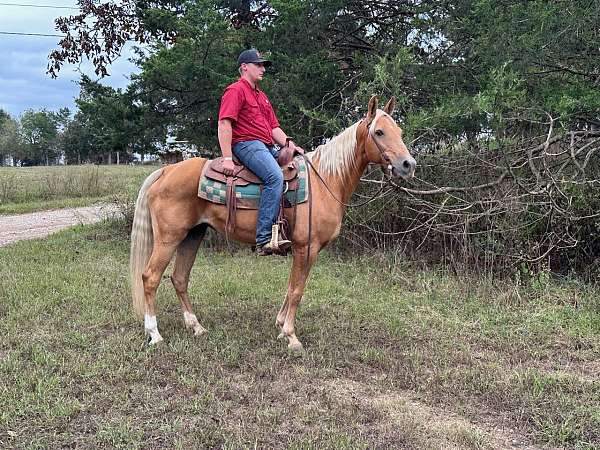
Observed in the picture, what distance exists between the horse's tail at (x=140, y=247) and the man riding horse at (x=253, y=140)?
975mm

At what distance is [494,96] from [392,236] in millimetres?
3093

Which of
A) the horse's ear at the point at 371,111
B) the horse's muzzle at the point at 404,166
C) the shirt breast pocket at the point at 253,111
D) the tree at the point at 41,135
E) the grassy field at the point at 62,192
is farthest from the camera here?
the tree at the point at 41,135

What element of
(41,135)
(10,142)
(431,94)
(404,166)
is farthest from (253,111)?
(41,135)

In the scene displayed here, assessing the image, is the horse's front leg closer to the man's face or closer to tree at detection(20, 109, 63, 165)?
the man's face

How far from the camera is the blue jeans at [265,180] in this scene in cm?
443

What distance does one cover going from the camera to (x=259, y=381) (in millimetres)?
3789

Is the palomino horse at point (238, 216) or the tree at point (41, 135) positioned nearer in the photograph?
the palomino horse at point (238, 216)

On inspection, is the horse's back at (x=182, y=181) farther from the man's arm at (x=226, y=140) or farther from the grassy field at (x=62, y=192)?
the grassy field at (x=62, y=192)

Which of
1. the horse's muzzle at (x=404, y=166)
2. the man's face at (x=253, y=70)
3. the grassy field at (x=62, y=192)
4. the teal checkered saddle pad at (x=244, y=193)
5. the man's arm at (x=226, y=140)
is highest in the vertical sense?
the man's face at (x=253, y=70)

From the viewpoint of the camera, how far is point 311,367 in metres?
4.08

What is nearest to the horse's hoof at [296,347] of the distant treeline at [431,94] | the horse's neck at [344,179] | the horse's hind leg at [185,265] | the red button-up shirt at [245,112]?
the horse's hind leg at [185,265]

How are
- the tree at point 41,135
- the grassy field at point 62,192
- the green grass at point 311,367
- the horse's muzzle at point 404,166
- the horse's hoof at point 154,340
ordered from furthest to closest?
the tree at point 41,135 < the grassy field at point 62,192 < the horse's hoof at point 154,340 < the horse's muzzle at point 404,166 < the green grass at point 311,367

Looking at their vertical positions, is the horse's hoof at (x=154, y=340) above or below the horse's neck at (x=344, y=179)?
below

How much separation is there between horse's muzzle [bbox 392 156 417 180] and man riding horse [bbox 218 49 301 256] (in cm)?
101
